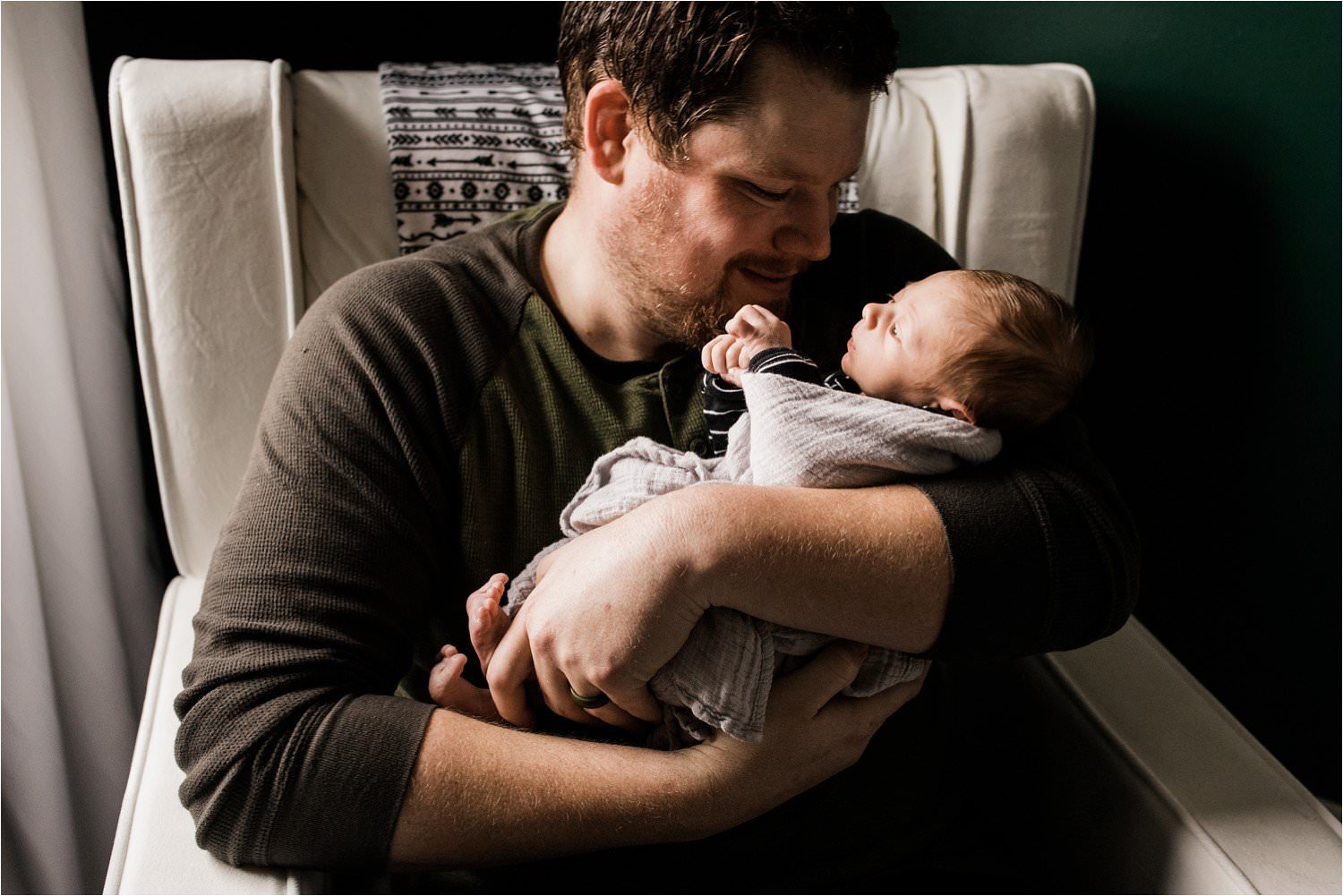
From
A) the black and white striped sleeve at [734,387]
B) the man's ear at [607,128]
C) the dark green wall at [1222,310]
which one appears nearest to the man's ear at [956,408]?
the black and white striped sleeve at [734,387]

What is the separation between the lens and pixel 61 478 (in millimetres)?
1349

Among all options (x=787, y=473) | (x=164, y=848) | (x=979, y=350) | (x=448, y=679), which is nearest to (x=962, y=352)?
(x=979, y=350)

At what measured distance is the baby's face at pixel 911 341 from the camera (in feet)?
2.98

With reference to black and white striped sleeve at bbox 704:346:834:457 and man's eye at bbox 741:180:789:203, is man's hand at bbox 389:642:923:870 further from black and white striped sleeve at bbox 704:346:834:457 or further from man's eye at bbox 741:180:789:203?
man's eye at bbox 741:180:789:203

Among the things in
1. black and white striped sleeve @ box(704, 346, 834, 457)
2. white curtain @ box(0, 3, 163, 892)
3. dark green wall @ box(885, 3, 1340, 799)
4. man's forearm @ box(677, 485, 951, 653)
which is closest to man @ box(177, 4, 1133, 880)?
man's forearm @ box(677, 485, 951, 653)

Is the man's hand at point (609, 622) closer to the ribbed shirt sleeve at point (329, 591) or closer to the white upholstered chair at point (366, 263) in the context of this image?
the ribbed shirt sleeve at point (329, 591)

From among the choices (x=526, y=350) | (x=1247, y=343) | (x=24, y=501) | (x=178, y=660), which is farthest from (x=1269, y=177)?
(x=24, y=501)

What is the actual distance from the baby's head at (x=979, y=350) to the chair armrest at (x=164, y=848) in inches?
26.9

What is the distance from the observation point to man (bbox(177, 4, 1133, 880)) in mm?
886

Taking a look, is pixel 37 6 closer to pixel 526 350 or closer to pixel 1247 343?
pixel 526 350

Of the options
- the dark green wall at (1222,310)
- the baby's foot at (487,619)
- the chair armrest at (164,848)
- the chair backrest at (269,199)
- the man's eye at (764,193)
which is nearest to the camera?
the chair armrest at (164,848)

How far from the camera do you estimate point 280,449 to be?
39.3 inches

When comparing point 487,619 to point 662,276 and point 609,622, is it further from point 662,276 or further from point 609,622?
point 662,276

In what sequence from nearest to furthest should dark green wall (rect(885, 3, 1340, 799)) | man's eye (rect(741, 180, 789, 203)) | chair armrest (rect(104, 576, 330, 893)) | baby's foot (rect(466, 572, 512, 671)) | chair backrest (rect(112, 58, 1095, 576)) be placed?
chair armrest (rect(104, 576, 330, 893)) → baby's foot (rect(466, 572, 512, 671)) → man's eye (rect(741, 180, 789, 203)) → chair backrest (rect(112, 58, 1095, 576)) → dark green wall (rect(885, 3, 1340, 799))
